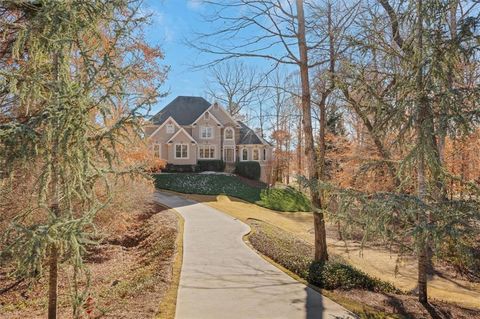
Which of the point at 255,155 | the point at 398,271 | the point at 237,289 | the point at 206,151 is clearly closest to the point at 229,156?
the point at 206,151

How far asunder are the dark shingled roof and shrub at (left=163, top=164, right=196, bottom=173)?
515cm

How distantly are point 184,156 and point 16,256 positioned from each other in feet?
101

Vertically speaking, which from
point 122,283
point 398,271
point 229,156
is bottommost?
point 398,271

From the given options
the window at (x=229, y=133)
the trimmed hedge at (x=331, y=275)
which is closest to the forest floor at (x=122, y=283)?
the trimmed hedge at (x=331, y=275)

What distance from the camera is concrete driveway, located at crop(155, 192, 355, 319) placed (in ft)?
20.3

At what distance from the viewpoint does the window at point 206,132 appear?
1441 inches

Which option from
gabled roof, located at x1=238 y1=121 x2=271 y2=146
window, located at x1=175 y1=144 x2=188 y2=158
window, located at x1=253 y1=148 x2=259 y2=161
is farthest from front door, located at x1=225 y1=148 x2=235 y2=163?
window, located at x1=175 y1=144 x2=188 y2=158

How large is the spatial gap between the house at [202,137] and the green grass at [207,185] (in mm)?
3724

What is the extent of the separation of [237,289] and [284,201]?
838 inches

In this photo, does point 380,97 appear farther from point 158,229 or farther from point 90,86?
point 158,229

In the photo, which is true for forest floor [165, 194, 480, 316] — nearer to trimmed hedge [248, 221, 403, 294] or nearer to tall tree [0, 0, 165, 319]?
trimmed hedge [248, 221, 403, 294]

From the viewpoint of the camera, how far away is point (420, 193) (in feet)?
Answer: 22.2

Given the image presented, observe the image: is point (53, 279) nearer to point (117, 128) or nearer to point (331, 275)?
point (117, 128)

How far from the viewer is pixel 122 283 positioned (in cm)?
867
